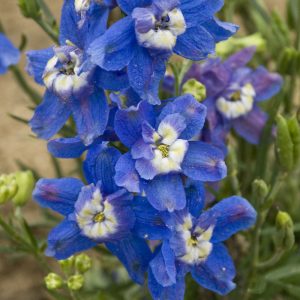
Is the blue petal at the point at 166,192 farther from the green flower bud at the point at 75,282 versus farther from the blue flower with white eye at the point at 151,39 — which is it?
the green flower bud at the point at 75,282

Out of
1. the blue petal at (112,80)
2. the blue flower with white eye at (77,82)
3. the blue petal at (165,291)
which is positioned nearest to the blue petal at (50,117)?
the blue flower with white eye at (77,82)

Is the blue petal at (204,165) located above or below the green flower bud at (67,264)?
above

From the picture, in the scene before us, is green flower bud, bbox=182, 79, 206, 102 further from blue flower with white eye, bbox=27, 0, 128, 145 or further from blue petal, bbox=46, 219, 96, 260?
blue petal, bbox=46, 219, 96, 260

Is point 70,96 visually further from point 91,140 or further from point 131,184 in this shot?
point 131,184

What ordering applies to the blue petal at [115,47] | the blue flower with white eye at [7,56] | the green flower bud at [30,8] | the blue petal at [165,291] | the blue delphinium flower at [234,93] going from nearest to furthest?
the blue petal at [115,47]
the blue petal at [165,291]
the green flower bud at [30,8]
the blue delphinium flower at [234,93]
the blue flower with white eye at [7,56]

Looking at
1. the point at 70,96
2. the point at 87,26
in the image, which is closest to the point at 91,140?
the point at 70,96

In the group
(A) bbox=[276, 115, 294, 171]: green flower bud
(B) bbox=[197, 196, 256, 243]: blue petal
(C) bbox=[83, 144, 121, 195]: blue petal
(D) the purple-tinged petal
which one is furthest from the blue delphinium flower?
(C) bbox=[83, 144, 121, 195]: blue petal
